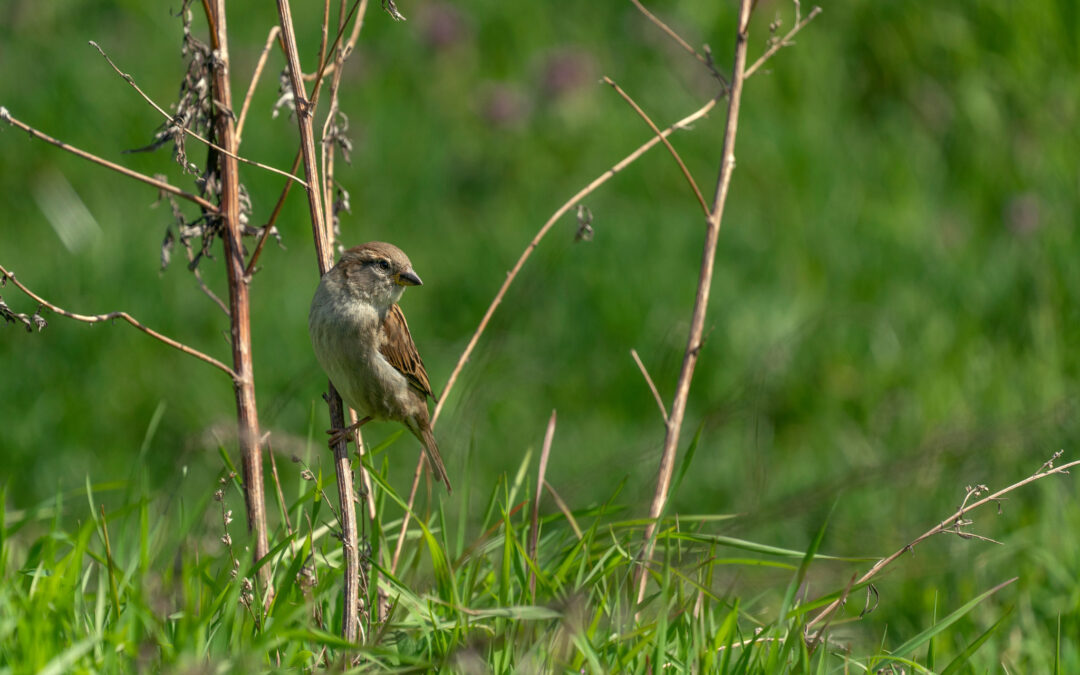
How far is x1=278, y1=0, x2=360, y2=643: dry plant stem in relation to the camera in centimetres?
231

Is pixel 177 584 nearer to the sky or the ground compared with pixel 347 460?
nearer to the ground

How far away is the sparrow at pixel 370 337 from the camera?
2.75 metres

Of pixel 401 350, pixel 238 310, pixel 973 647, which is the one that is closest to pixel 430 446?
pixel 401 350

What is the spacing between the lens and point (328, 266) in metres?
2.44

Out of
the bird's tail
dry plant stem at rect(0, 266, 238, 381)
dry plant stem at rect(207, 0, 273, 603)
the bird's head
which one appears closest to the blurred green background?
the bird's tail

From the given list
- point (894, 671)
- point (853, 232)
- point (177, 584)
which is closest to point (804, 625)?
point (894, 671)

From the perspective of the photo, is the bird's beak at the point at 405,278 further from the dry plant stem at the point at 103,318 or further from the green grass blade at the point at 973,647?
the green grass blade at the point at 973,647

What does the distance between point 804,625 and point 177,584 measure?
49.2 inches

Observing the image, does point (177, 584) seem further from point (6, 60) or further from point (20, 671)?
point (6, 60)

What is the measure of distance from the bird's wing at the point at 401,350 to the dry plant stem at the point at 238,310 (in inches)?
21.4

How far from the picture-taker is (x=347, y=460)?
235cm

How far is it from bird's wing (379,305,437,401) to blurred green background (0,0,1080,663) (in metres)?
1.06

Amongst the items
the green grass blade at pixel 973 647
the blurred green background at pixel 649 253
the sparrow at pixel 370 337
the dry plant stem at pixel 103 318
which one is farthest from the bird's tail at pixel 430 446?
the green grass blade at pixel 973 647

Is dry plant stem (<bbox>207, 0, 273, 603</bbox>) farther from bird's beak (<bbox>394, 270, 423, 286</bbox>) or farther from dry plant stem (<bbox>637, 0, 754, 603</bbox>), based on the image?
dry plant stem (<bbox>637, 0, 754, 603</bbox>)
